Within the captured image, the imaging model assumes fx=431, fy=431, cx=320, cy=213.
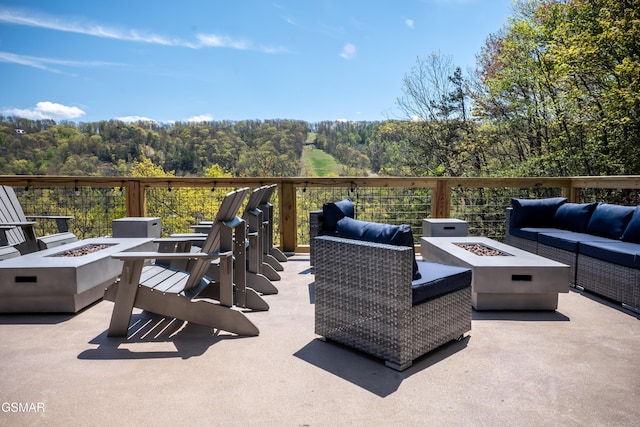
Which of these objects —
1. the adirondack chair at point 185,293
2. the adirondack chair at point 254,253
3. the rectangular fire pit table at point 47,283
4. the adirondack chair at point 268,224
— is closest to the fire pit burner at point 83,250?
the rectangular fire pit table at point 47,283

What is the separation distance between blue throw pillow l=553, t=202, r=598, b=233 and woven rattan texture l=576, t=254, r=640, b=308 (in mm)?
937

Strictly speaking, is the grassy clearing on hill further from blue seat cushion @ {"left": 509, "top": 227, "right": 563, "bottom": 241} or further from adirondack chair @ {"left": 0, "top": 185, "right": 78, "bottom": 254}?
adirondack chair @ {"left": 0, "top": 185, "right": 78, "bottom": 254}

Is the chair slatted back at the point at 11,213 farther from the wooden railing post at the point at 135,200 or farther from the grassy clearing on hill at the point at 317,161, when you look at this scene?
the grassy clearing on hill at the point at 317,161

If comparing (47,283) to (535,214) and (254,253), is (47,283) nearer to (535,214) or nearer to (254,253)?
(254,253)

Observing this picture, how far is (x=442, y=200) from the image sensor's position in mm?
6074

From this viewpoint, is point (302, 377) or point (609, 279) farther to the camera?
point (609, 279)

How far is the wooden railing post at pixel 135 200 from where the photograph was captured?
230 inches

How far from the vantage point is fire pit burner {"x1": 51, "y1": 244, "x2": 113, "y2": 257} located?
3.85 meters

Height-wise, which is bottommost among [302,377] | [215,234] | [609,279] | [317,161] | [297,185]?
[302,377]

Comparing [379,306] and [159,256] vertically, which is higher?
[159,256]

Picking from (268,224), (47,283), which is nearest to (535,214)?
(268,224)

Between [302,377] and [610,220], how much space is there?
3.81m

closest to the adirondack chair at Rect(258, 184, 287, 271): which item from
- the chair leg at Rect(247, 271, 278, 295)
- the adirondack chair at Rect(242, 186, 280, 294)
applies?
the adirondack chair at Rect(242, 186, 280, 294)

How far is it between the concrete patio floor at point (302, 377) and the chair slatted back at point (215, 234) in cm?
40
